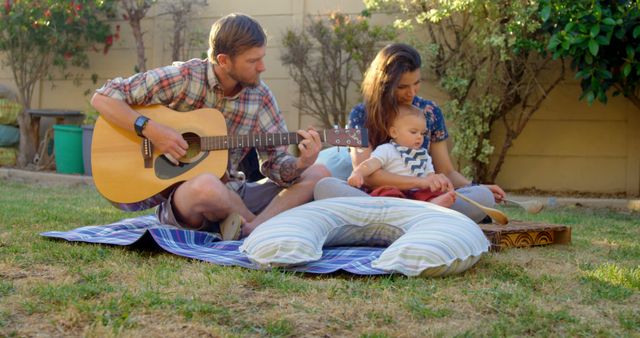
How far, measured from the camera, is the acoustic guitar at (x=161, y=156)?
3.64 meters

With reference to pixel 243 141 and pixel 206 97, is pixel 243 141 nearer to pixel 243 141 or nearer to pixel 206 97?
pixel 243 141

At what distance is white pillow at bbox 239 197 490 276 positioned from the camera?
277 centimetres

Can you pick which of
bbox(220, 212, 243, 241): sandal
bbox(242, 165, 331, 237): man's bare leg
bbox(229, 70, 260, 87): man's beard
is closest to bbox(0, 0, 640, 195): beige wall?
bbox(242, 165, 331, 237): man's bare leg

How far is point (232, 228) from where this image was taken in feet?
11.7

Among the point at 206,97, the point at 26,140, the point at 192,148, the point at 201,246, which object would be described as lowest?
the point at 201,246

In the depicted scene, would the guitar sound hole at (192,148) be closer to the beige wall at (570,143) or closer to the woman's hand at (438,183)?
the woman's hand at (438,183)

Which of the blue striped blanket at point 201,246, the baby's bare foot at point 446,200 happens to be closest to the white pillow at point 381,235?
the blue striped blanket at point 201,246

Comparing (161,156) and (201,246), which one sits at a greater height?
(161,156)

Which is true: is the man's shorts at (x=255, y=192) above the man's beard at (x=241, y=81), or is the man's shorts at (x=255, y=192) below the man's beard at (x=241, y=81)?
below

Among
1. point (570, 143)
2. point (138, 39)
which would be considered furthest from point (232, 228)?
point (138, 39)

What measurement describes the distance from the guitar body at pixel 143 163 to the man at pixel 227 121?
0.06 metres

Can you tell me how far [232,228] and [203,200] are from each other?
0.18 m

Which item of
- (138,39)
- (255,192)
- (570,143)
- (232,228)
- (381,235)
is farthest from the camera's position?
(138,39)

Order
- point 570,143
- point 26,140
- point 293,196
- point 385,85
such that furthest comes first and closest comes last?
point 26,140, point 570,143, point 293,196, point 385,85
